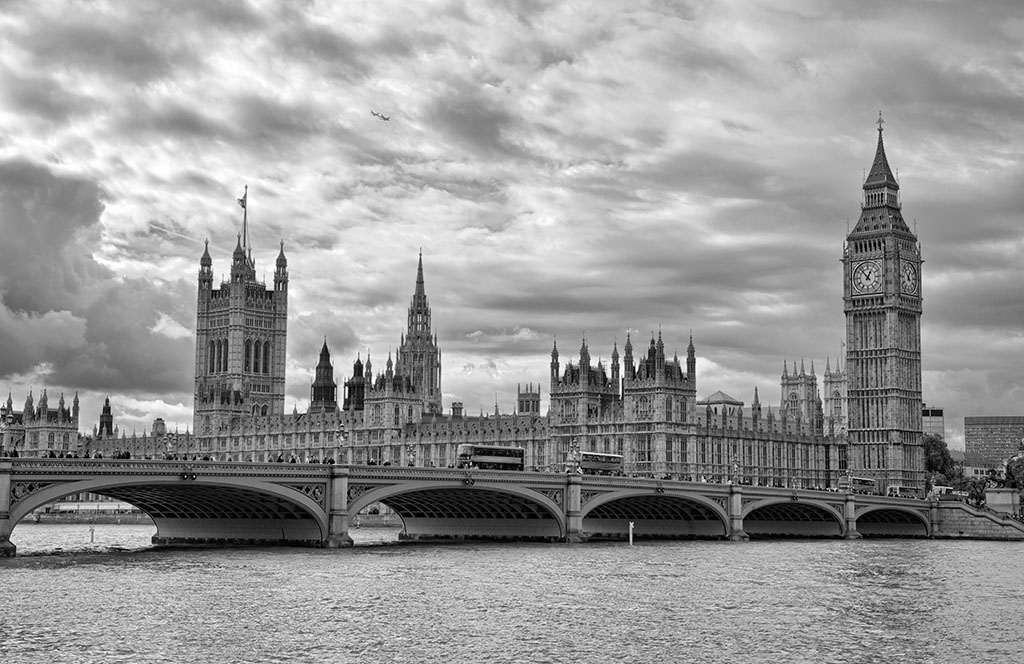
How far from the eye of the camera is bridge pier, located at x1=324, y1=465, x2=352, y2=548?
81938 millimetres

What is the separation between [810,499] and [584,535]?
88.5 ft

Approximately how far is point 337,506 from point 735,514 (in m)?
39.4

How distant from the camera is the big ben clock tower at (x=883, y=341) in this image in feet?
534

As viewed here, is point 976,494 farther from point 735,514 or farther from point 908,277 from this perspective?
point 735,514

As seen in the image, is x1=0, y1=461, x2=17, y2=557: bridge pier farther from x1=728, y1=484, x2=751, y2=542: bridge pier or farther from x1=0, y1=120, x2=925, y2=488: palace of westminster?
x1=0, y1=120, x2=925, y2=488: palace of westminster

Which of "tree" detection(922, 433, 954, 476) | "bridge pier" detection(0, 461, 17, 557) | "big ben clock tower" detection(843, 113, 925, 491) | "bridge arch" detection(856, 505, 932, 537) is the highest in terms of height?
"big ben clock tower" detection(843, 113, 925, 491)

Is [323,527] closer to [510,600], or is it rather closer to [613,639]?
[510,600]

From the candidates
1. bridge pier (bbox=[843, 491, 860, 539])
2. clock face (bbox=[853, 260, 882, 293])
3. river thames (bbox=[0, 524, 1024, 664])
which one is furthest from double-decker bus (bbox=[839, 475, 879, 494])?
river thames (bbox=[0, 524, 1024, 664])

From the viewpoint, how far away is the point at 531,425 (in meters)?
152

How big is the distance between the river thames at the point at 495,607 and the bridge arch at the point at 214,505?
10.2 feet

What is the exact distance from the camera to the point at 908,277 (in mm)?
168000

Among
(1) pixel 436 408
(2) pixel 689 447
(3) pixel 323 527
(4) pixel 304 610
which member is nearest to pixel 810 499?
(2) pixel 689 447

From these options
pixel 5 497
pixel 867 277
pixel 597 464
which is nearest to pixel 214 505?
pixel 5 497

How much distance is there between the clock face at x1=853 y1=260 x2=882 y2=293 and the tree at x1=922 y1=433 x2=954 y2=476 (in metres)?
28.4
